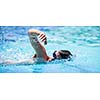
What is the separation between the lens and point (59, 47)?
1916 millimetres

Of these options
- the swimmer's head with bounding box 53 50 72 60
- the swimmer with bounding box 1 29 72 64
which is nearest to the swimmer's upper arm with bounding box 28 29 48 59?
the swimmer with bounding box 1 29 72 64

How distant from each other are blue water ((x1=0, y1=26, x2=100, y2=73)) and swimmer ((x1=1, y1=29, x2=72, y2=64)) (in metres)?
0.03

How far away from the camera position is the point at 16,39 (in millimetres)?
1931

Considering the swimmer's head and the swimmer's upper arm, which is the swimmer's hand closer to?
the swimmer's upper arm

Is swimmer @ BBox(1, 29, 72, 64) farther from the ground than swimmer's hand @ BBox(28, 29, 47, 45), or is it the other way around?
swimmer's hand @ BBox(28, 29, 47, 45)

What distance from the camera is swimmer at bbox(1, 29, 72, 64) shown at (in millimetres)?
1918

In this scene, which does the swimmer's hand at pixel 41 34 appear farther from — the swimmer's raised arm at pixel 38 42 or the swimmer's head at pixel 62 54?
the swimmer's head at pixel 62 54
